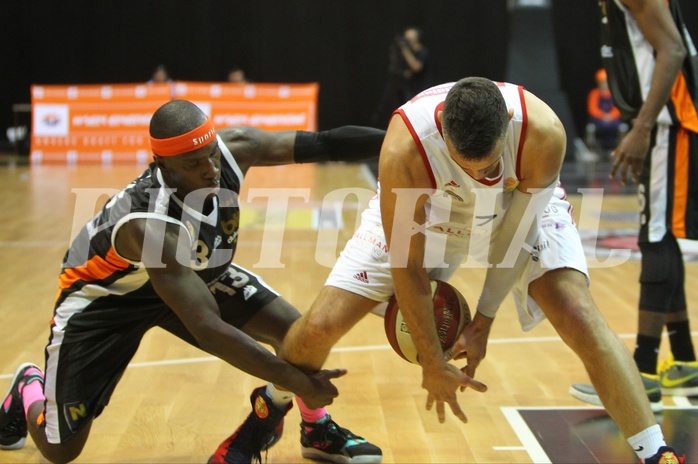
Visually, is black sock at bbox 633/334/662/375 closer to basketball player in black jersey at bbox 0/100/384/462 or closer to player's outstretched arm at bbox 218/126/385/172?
basketball player in black jersey at bbox 0/100/384/462

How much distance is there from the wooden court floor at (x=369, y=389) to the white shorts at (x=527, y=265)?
63 cm

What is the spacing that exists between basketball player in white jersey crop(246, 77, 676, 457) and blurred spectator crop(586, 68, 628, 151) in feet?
43.7

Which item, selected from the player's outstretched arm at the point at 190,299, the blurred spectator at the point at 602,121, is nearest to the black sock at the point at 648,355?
the player's outstretched arm at the point at 190,299

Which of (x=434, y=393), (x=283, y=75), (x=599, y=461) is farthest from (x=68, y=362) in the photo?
(x=283, y=75)

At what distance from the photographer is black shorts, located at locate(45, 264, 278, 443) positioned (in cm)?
335

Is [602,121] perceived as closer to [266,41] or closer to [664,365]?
[266,41]

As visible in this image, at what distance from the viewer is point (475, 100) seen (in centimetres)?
271

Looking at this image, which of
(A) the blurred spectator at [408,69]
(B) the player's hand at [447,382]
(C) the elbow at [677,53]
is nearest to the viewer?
(B) the player's hand at [447,382]

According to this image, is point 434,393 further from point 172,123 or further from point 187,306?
point 172,123

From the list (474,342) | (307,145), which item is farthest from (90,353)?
(474,342)

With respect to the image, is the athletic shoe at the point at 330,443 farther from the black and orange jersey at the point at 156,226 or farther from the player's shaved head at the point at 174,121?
the player's shaved head at the point at 174,121

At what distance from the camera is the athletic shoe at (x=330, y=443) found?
359 centimetres

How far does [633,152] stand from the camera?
13.4 feet

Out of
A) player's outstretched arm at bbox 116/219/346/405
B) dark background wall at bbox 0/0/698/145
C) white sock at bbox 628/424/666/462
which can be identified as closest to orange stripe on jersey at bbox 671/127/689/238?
white sock at bbox 628/424/666/462
